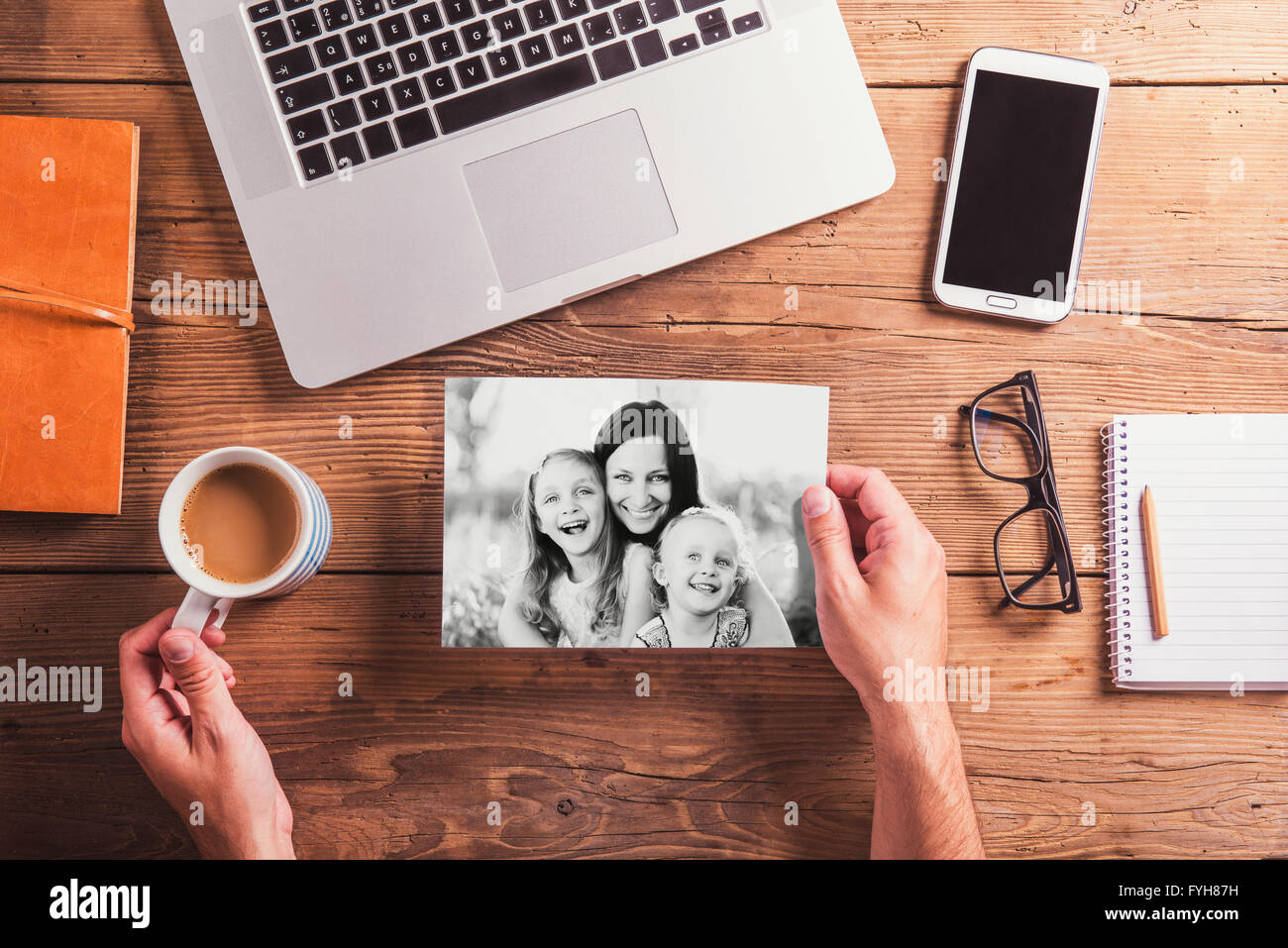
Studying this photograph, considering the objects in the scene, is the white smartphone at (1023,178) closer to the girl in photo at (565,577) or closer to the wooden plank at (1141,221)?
the wooden plank at (1141,221)

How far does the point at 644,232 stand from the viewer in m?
0.81

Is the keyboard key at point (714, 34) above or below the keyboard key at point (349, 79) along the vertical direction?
above

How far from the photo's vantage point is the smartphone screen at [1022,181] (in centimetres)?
85

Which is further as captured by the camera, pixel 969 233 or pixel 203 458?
pixel 969 233

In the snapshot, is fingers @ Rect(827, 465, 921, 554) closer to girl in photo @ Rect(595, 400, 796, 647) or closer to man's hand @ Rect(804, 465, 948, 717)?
man's hand @ Rect(804, 465, 948, 717)

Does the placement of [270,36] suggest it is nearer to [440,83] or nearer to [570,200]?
[440,83]

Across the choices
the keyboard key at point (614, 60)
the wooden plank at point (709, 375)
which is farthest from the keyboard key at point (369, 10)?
the wooden plank at point (709, 375)

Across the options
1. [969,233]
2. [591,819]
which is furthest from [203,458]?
[969,233]

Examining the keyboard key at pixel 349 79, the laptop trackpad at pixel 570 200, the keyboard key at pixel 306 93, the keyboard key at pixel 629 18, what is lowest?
the laptop trackpad at pixel 570 200

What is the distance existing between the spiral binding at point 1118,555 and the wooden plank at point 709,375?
17 millimetres

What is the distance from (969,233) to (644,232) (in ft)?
1.13

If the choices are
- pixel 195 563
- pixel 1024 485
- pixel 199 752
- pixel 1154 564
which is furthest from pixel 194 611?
pixel 1154 564

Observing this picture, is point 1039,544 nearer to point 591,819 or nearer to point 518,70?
point 591,819

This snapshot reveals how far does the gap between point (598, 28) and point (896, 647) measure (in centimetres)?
67
